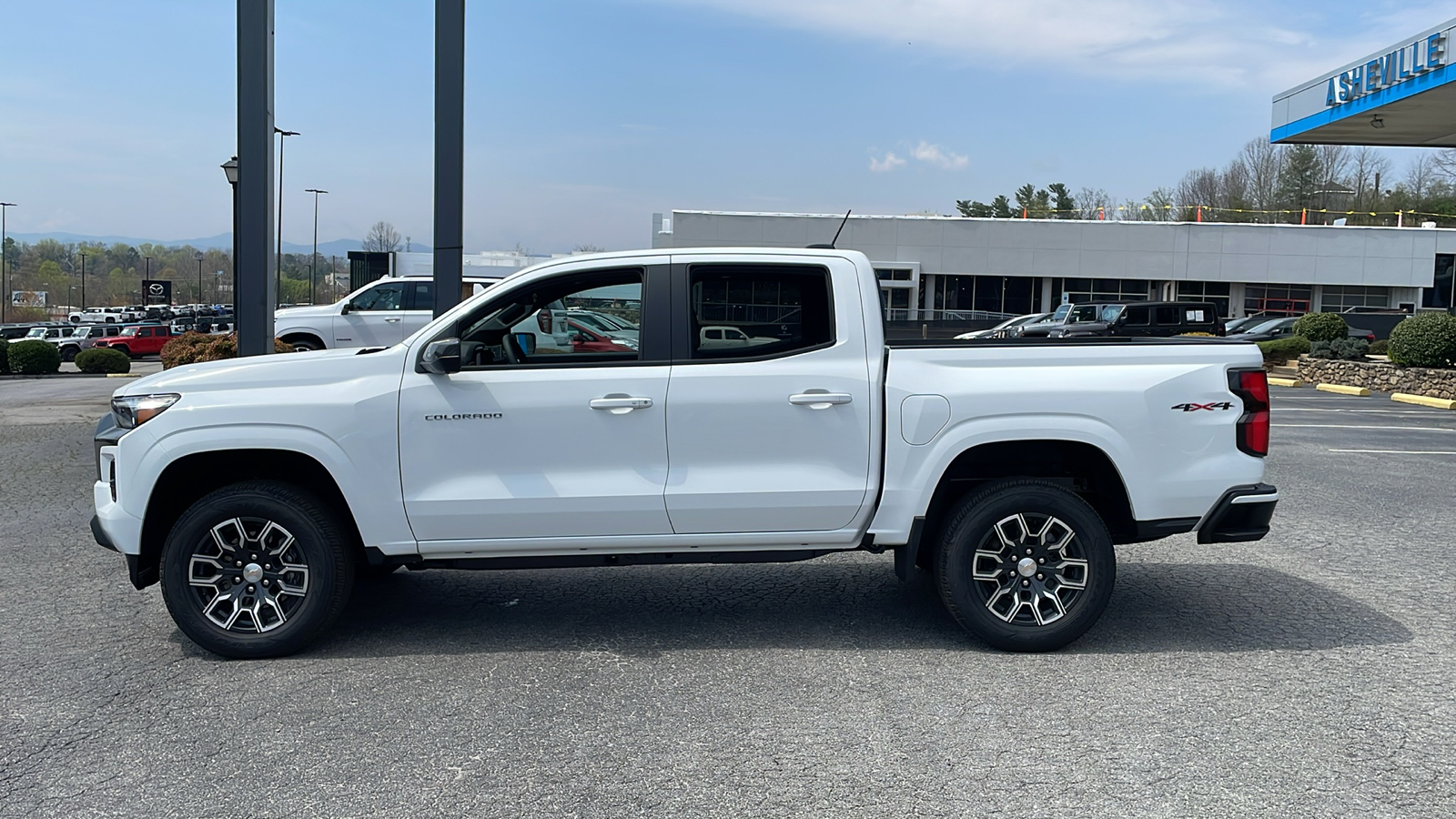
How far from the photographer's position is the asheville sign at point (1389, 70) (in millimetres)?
21203

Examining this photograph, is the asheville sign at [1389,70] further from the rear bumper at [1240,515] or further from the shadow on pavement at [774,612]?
the rear bumper at [1240,515]

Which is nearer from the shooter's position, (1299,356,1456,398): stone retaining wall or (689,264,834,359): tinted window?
(689,264,834,359): tinted window

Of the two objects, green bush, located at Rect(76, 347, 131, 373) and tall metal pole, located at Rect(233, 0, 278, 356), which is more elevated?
tall metal pole, located at Rect(233, 0, 278, 356)

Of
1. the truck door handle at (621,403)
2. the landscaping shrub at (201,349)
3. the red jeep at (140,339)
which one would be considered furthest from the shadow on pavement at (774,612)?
the red jeep at (140,339)

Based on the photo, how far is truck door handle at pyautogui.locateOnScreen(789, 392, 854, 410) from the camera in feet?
18.0

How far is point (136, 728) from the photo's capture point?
15.3 ft

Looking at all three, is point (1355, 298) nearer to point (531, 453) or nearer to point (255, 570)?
point (531, 453)

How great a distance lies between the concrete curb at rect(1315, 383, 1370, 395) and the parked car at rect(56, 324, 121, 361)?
1783 inches

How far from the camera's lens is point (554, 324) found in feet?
18.7

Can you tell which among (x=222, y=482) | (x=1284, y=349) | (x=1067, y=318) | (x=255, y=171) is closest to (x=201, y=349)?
(x=255, y=171)

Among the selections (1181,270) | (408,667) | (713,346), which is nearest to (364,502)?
(408,667)

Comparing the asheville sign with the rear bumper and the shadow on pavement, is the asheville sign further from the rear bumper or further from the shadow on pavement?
the rear bumper

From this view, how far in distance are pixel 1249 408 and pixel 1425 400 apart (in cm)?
1867

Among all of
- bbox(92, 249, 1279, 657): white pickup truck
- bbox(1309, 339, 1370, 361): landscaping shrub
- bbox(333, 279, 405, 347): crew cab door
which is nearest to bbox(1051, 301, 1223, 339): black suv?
bbox(92, 249, 1279, 657): white pickup truck
